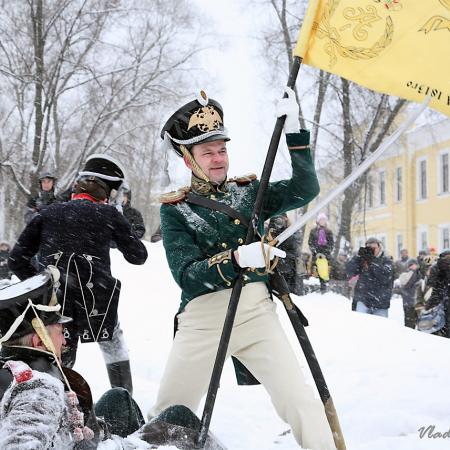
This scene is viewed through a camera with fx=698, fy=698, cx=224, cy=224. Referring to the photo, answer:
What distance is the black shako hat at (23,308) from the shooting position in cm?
244

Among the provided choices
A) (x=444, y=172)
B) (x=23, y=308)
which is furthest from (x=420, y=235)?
(x=23, y=308)

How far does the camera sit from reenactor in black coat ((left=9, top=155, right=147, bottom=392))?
4.53 meters

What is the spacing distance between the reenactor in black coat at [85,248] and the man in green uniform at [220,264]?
4.02ft

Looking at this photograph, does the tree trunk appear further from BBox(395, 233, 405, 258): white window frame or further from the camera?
BBox(395, 233, 405, 258): white window frame

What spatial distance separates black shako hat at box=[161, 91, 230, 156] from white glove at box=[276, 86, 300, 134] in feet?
1.20

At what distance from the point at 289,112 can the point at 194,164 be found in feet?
1.89

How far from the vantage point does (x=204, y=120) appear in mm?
3471

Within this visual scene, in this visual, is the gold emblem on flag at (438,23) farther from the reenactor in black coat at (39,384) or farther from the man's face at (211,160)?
the reenactor in black coat at (39,384)

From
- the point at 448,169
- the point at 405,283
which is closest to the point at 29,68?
the point at 405,283

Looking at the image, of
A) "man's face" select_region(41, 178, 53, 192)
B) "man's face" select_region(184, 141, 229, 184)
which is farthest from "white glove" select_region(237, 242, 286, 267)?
"man's face" select_region(41, 178, 53, 192)

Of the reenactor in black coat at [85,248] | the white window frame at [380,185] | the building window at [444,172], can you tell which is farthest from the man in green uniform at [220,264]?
the white window frame at [380,185]

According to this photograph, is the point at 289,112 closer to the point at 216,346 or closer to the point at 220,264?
the point at 220,264

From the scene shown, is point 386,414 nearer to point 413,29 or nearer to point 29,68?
point 413,29

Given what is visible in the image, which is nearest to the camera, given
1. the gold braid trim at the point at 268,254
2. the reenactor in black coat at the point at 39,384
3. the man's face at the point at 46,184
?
the reenactor in black coat at the point at 39,384
